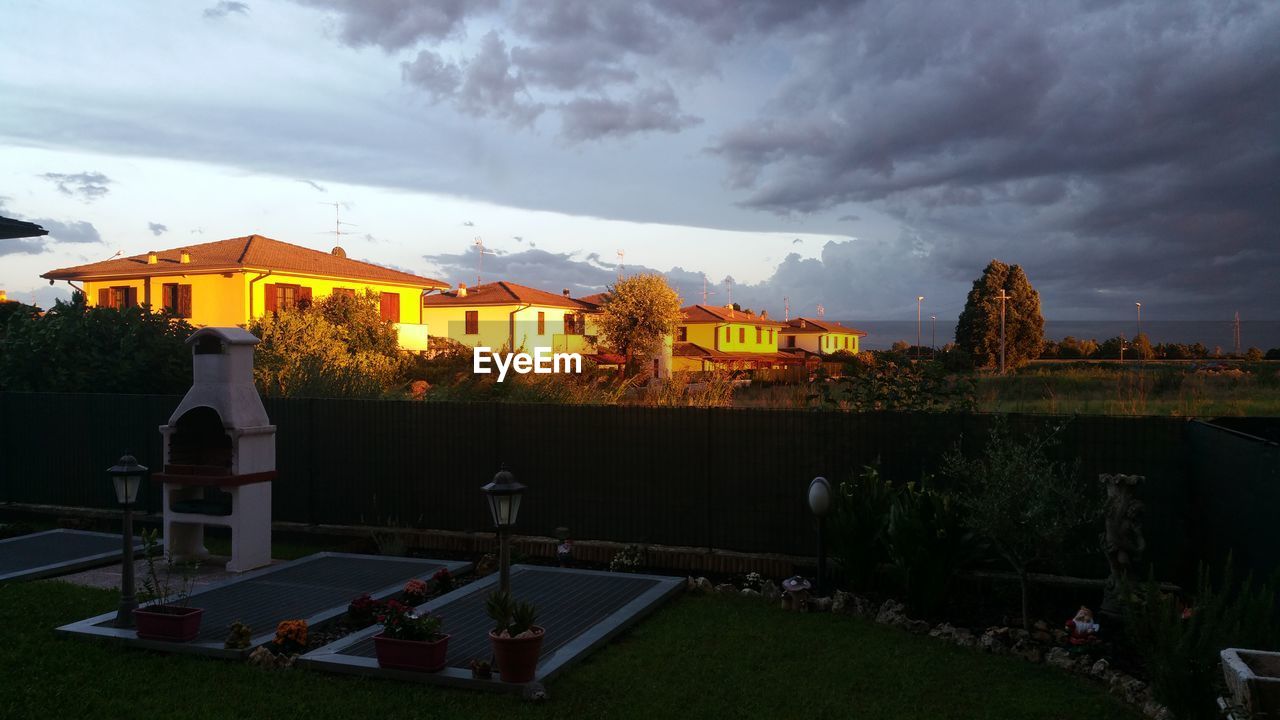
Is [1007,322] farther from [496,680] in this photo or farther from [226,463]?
[496,680]

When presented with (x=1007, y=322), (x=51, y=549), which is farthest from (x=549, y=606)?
(x=1007, y=322)

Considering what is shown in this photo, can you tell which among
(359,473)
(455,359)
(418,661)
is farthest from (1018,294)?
(418,661)

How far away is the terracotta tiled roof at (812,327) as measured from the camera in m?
85.3

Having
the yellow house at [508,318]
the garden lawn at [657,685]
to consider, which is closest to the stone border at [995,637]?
the garden lawn at [657,685]

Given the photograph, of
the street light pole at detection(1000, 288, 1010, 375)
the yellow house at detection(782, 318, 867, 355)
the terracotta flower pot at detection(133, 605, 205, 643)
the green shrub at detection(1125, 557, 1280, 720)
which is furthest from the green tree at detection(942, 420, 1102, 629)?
the yellow house at detection(782, 318, 867, 355)

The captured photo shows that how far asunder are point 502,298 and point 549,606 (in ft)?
141

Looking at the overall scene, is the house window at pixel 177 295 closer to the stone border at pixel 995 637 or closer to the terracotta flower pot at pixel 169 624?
the terracotta flower pot at pixel 169 624

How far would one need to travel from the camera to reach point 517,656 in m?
6.01

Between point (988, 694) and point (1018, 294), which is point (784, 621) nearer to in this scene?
point (988, 694)

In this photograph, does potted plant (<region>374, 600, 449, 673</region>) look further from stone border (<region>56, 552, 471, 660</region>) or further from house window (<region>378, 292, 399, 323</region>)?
house window (<region>378, 292, 399, 323</region>)

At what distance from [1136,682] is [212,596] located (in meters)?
8.14

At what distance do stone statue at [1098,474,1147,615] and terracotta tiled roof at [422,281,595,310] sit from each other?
43.3 metres

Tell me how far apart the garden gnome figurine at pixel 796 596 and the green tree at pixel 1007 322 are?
54.4 meters

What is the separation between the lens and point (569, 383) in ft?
48.5
